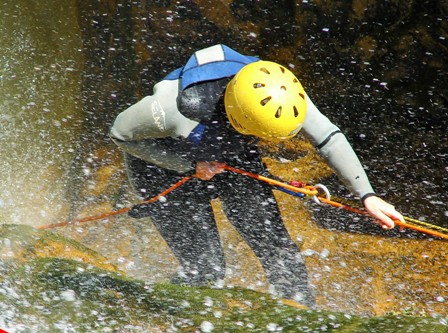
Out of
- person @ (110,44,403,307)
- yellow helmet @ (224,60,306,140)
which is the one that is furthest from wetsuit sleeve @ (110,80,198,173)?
yellow helmet @ (224,60,306,140)

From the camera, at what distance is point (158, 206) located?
4.62 meters

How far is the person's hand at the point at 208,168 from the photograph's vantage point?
388 centimetres

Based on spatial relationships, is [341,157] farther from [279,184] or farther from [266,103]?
[266,103]

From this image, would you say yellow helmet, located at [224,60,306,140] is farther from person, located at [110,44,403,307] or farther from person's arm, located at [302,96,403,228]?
person's arm, located at [302,96,403,228]

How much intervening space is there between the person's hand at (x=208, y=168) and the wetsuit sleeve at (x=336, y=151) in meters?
0.63

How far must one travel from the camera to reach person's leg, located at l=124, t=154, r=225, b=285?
4.50m

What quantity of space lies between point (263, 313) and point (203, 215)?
1219 millimetres

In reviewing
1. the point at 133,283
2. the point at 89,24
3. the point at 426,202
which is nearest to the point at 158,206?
the point at 133,283

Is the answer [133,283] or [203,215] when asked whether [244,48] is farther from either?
[133,283]

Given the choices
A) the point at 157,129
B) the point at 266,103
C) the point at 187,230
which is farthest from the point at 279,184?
the point at 187,230

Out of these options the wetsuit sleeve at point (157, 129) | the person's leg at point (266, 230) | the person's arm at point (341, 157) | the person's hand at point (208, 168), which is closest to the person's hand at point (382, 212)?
the person's arm at point (341, 157)

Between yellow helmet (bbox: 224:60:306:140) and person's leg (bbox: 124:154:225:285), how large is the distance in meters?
1.10

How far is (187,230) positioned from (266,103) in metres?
1.53

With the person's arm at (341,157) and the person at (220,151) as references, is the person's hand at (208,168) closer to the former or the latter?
the person at (220,151)
